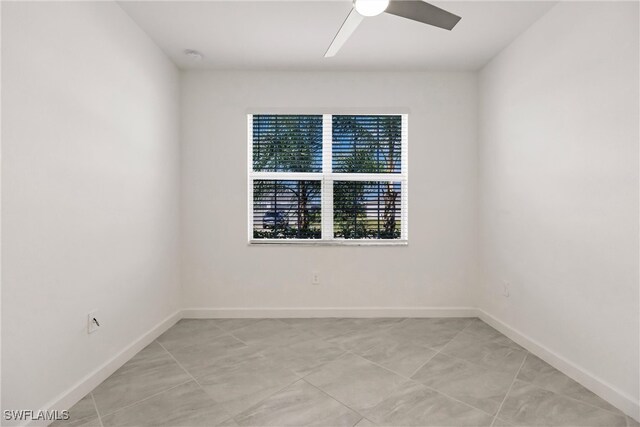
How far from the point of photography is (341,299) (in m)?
3.18

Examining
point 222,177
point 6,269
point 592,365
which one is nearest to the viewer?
point 6,269

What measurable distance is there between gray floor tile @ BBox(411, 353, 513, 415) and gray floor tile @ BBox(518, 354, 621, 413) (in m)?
0.15

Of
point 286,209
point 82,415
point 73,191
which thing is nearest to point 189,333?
point 82,415

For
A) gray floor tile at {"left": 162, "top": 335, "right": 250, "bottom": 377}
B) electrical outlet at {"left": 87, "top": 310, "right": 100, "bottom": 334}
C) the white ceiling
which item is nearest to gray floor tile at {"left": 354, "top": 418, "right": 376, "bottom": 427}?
gray floor tile at {"left": 162, "top": 335, "right": 250, "bottom": 377}

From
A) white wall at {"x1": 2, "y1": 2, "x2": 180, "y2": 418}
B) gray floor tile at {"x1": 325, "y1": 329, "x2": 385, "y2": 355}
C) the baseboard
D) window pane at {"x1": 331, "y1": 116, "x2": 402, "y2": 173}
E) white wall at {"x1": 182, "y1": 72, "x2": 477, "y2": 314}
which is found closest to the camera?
white wall at {"x1": 2, "y1": 2, "x2": 180, "y2": 418}

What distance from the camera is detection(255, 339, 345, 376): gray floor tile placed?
2150 mm

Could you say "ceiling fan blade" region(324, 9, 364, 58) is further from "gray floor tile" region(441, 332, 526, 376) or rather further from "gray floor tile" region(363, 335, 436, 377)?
"gray floor tile" region(441, 332, 526, 376)

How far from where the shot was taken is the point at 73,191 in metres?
1.75

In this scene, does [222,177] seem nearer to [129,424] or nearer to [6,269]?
[6,269]

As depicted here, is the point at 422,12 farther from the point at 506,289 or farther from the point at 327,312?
the point at 327,312

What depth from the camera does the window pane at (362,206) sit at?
326cm

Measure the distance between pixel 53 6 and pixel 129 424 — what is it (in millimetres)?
2209

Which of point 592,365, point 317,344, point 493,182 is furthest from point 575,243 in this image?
point 317,344

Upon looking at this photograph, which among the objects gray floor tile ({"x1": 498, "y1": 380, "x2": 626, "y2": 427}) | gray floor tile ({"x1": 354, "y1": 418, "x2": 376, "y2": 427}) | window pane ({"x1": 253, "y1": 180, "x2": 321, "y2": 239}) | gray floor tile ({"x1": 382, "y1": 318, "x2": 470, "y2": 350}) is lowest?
gray floor tile ({"x1": 382, "y1": 318, "x2": 470, "y2": 350})
